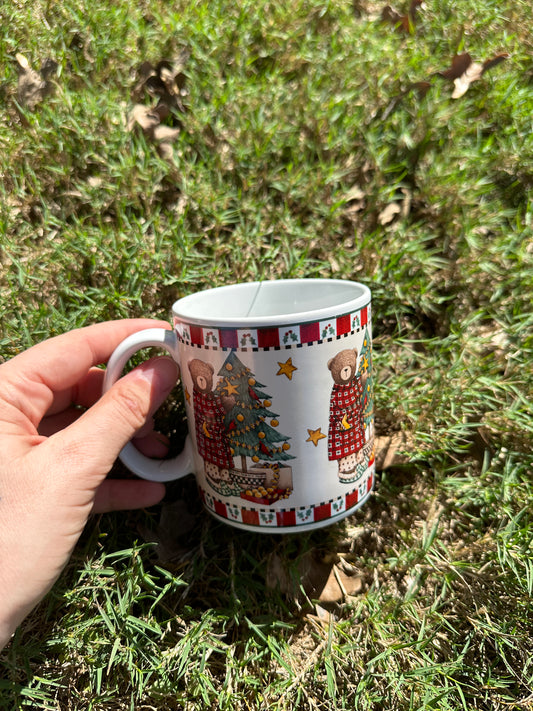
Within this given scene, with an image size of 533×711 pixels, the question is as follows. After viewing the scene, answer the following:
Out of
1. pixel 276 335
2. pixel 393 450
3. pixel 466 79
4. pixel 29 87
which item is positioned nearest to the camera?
pixel 276 335

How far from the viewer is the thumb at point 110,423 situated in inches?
55.0

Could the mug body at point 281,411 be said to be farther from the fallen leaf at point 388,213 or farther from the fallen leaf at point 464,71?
the fallen leaf at point 464,71

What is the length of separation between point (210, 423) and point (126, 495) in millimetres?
500

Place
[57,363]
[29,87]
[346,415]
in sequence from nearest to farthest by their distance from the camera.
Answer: [346,415]
[57,363]
[29,87]

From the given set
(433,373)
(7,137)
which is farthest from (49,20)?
(433,373)

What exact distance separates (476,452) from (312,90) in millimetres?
1530

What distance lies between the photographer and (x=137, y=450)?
1.75 metres

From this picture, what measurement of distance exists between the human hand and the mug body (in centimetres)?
17

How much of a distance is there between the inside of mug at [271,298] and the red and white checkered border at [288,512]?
0.56 metres

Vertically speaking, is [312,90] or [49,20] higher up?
[49,20]

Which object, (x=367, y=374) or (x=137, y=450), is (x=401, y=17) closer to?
(x=367, y=374)

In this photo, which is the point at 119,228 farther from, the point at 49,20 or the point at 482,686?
the point at 482,686

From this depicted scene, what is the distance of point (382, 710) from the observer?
1615mm

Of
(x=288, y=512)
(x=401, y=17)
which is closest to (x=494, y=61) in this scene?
(x=401, y=17)
